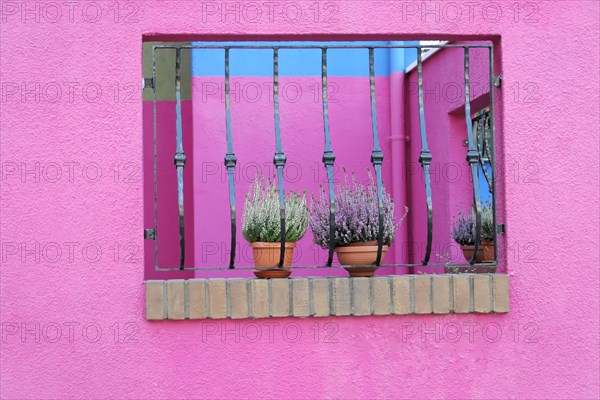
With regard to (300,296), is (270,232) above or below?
above

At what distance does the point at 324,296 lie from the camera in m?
3.14

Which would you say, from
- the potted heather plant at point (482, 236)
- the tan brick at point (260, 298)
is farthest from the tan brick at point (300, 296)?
the potted heather plant at point (482, 236)

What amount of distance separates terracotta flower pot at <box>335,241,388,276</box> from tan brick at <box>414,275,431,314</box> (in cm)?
19

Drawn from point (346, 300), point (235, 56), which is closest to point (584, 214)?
point (346, 300)

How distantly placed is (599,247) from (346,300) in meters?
1.06

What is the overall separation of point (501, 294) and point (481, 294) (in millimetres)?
82

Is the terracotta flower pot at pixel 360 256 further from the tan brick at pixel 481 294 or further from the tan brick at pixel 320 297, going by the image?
the tan brick at pixel 481 294

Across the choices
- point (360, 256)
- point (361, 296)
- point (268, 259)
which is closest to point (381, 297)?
point (361, 296)

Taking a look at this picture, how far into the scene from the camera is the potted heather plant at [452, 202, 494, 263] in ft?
12.3

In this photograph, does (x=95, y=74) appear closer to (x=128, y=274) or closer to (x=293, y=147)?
(x=128, y=274)

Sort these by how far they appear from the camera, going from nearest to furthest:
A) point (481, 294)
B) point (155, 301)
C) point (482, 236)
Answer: point (155, 301)
point (481, 294)
point (482, 236)

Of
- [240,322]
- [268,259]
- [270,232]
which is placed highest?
[270,232]

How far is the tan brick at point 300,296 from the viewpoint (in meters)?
3.12

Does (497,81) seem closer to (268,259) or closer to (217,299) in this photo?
(268,259)
